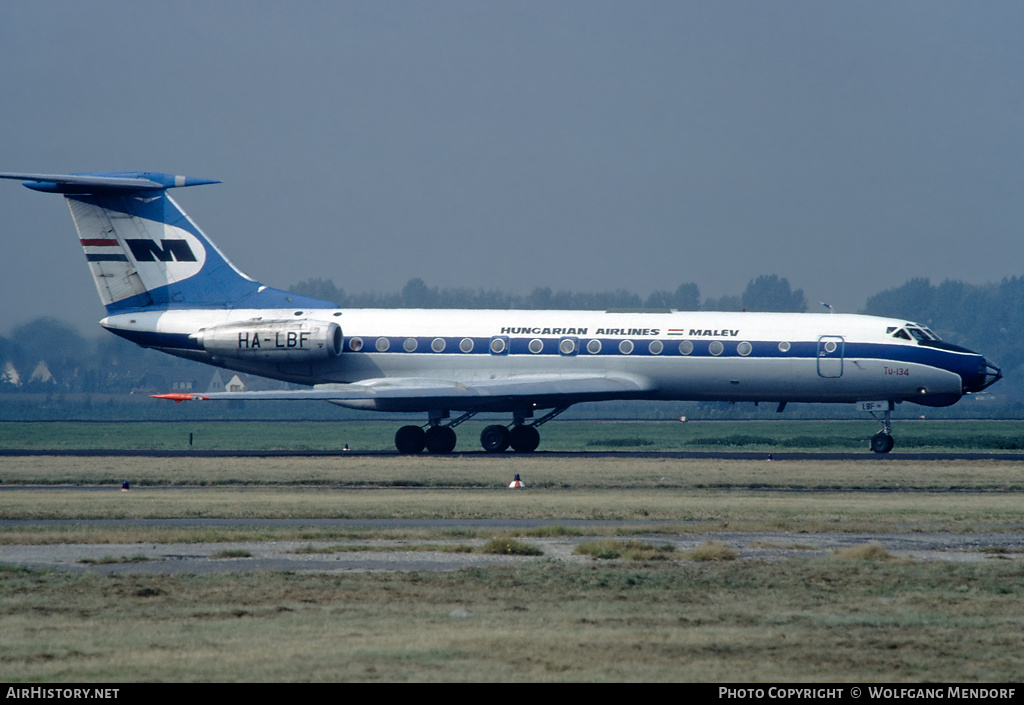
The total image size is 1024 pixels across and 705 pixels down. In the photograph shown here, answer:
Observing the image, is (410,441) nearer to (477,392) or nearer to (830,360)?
(477,392)

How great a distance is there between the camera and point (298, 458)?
3559cm

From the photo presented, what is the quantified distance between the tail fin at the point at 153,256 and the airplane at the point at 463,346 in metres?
0.05

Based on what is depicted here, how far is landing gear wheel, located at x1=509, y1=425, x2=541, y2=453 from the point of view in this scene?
38.4 m

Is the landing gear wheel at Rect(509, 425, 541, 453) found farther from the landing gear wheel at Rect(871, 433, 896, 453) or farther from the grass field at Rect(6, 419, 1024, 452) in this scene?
the landing gear wheel at Rect(871, 433, 896, 453)

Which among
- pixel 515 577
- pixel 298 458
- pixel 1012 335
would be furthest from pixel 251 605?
pixel 1012 335

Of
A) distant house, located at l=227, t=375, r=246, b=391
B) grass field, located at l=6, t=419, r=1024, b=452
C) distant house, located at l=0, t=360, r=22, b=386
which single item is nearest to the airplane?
grass field, located at l=6, t=419, r=1024, b=452

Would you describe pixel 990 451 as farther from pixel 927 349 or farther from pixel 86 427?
pixel 86 427

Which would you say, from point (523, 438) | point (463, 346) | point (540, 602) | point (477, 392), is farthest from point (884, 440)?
point (540, 602)

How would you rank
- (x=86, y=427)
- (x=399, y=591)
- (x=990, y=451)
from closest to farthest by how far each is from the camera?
1. (x=399, y=591)
2. (x=990, y=451)
3. (x=86, y=427)

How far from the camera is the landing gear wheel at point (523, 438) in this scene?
126 feet

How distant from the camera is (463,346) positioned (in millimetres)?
37062

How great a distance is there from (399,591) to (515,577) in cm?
155

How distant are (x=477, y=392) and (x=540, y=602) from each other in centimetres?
2397

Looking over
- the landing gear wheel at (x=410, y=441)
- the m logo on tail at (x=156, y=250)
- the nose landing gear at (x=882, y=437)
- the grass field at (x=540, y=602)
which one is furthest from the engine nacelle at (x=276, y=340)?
the nose landing gear at (x=882, y=437)
